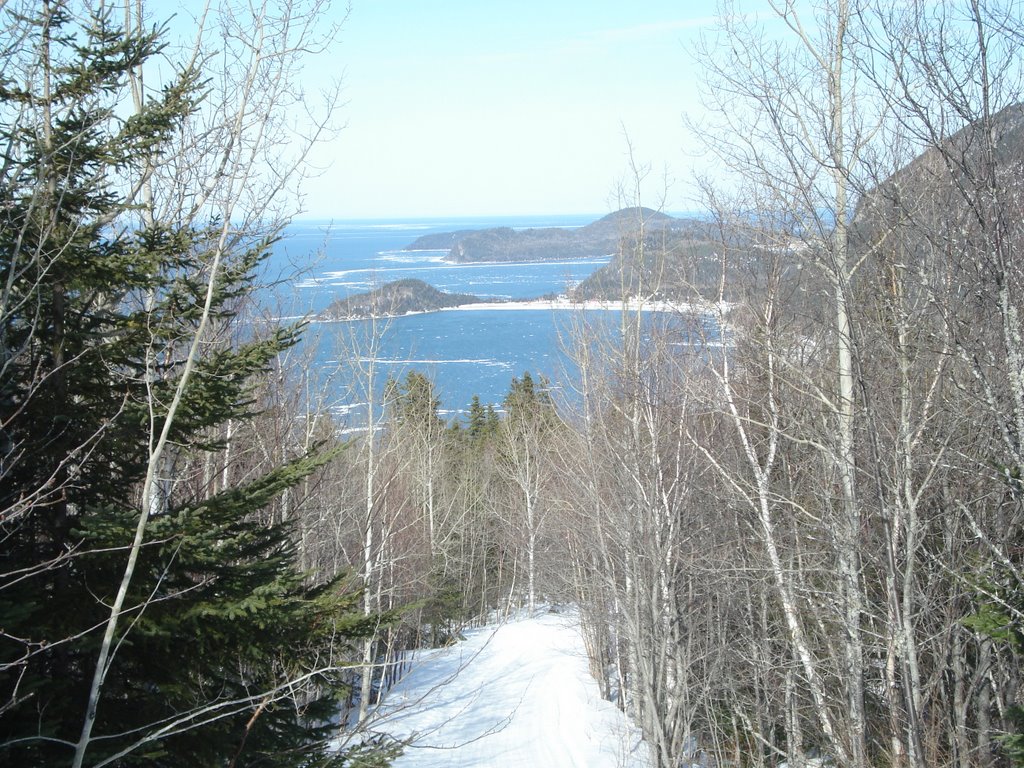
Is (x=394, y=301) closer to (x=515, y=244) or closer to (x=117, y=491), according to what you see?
(x=117, y=491)

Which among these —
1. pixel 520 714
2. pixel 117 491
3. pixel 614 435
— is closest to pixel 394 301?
pixel 614 435

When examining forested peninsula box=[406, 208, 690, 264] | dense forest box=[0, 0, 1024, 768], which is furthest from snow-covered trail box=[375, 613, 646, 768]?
forested peninsula box=[406, 208, 690, 264]

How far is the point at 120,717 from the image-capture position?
4902mm

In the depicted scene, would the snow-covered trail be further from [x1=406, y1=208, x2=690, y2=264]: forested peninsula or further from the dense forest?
[x1=406, y1=208, x2=690, y2=264]: forested peninsula

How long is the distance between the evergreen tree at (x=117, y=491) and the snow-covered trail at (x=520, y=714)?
4.22 m

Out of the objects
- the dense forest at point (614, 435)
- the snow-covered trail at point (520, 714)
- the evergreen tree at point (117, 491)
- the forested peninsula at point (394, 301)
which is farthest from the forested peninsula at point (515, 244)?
the evergreen tree at point (117, 491)

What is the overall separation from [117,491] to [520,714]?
13.3 m

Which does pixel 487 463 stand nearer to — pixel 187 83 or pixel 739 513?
pixel 739 513

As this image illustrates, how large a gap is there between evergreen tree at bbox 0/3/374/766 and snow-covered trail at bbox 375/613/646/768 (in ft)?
13.8

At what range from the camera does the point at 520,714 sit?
16594 mm

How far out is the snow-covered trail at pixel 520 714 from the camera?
44.7 ft

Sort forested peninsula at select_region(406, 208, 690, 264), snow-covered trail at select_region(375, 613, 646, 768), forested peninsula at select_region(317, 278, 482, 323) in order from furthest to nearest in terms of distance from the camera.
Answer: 1. forested peninsula at select_region(406, 208, 690, 264)
2. forested peninsula at select_region(317, 278, 482, 323)
3. snow-covered trail at select_region(375, 613, 646, 768)

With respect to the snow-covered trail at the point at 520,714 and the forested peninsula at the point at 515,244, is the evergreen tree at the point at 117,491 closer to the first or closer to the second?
the snow-covered trail at the point at 520,714

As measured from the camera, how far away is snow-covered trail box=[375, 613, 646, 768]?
13.6 metres
